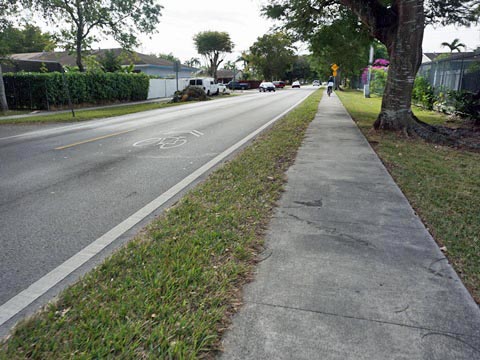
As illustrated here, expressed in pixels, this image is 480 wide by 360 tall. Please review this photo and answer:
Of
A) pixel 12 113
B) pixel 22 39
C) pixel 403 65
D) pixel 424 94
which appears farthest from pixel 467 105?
pixel 22 39

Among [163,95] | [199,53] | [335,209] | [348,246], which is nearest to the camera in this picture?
[348,246]

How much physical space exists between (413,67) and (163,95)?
26.5 m

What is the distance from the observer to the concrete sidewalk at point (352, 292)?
7.49ft

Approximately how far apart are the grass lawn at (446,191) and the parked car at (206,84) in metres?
28.1

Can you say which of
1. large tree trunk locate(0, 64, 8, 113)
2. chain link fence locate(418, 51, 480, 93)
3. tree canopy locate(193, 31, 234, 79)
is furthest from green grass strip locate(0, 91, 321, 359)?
tree canopy locate(193, 31, 234, 79)

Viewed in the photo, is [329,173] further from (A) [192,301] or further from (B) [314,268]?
(A) [192,301]

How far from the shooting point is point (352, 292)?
9.37ft

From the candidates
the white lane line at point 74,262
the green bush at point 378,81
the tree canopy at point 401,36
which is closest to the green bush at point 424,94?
the tree canopy at point 401,36

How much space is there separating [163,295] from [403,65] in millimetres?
10141

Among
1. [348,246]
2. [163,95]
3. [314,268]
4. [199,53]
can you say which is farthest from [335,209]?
[199,53]

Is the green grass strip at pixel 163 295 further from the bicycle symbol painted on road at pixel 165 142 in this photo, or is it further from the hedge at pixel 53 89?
the hedge at pixel 53 89

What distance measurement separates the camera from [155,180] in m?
6.07

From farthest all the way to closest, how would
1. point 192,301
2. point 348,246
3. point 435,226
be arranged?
point 435,226 < point 348,246 < point 192,301

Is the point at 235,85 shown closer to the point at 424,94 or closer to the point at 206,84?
the point at 206,84
